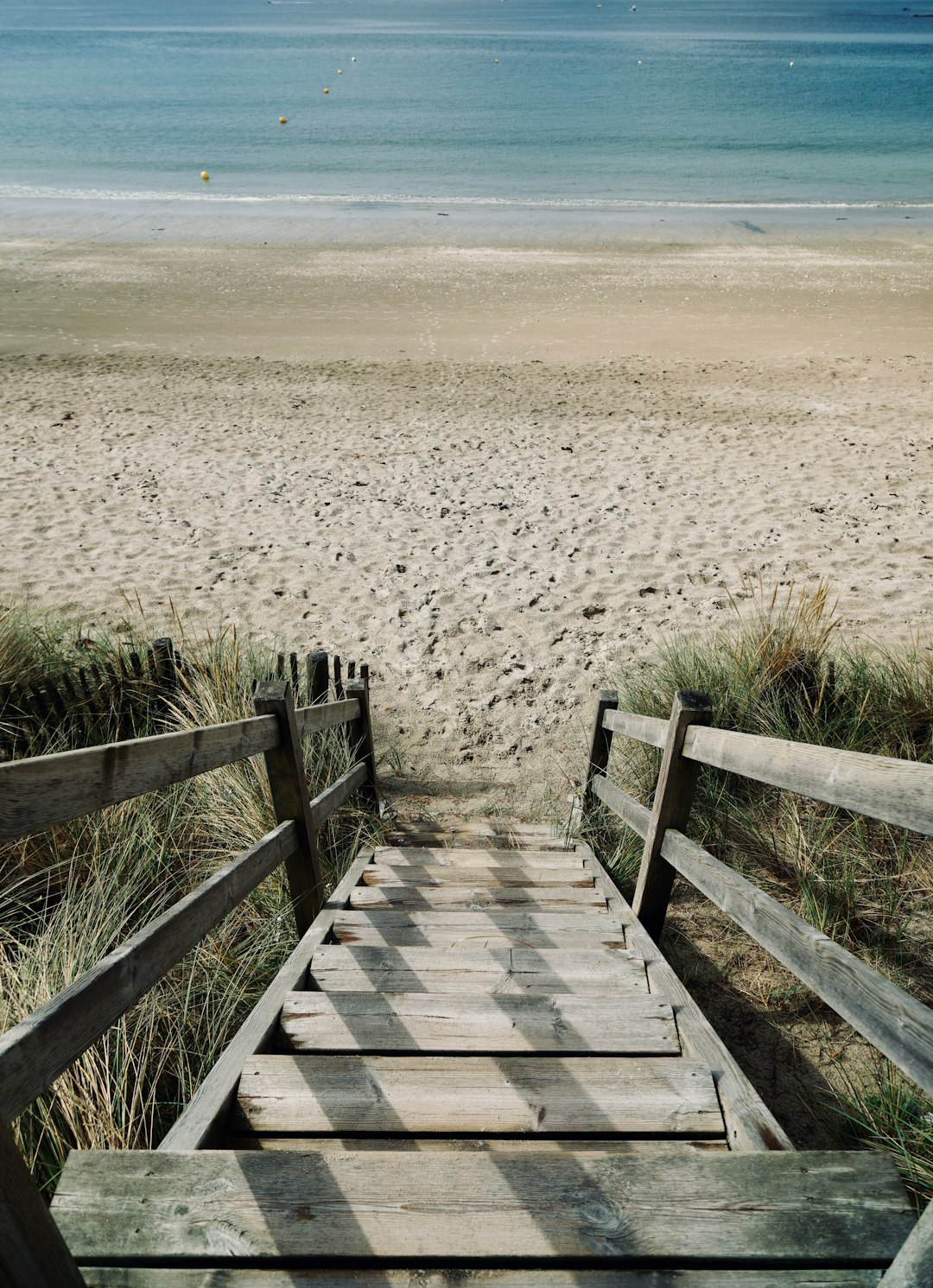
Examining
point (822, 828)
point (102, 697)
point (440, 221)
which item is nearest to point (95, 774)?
point (822, 828)

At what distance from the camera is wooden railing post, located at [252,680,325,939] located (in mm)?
2883

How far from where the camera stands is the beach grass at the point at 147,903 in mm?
2369

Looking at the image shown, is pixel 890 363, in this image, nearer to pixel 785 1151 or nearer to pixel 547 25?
pixel 785 1151

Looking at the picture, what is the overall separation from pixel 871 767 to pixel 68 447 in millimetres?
10612

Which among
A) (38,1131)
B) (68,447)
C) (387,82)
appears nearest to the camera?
(38,1131)

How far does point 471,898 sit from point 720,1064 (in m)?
1.75

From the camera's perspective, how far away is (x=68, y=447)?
33.4 ft

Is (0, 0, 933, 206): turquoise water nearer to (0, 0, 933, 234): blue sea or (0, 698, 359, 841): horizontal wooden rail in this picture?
(0, 0, 933, 234): blue sea

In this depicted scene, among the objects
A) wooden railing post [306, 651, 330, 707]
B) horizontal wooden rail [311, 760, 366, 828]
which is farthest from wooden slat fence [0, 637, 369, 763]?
horizontal wooden rail [311, 760, 366, 828]

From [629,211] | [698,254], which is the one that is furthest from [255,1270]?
[629,211]

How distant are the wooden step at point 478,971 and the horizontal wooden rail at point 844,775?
2.84 feet

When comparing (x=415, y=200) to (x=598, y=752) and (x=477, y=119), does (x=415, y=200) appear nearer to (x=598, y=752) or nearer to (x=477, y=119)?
(x=477, y=119)

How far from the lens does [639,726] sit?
3.74 meters

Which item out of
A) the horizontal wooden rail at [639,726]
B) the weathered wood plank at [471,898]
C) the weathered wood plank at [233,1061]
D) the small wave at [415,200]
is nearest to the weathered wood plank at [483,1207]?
the weathered wood plank at [233,1061]
